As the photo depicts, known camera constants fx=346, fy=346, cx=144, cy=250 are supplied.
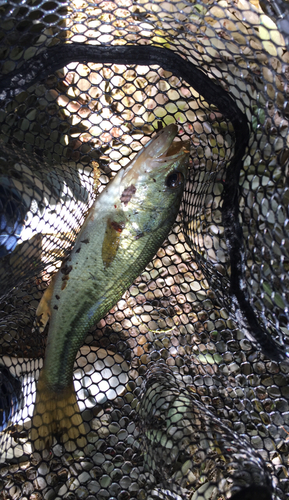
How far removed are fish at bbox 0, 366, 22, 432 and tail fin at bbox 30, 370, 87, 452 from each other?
0.23 metres

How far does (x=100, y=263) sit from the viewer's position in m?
1.67

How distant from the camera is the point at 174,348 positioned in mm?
1986

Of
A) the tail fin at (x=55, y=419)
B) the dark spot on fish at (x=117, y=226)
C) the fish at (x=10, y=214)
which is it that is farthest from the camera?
the dark spot on fish at (x=117, y=226)

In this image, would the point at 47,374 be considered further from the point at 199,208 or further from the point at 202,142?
the point at 202,142

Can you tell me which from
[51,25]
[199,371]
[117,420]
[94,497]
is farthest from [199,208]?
A: [94,497]

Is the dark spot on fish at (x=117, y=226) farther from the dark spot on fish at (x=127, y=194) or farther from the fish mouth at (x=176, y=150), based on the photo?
the fish mouth at (x=176, y=150)

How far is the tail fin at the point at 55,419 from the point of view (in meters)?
1.57

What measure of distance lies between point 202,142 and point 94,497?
1888mm

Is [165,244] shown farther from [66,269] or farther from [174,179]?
[66,269]

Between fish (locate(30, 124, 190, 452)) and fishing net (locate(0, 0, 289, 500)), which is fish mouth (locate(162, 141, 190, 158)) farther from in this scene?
fishing net (locate(0, 0, 289, 500))

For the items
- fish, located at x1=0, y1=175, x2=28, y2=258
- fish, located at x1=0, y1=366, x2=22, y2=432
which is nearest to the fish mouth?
Answer: fish, located at x1=0, y1=175, x2=28, y2=258

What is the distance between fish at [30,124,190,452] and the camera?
1597mm

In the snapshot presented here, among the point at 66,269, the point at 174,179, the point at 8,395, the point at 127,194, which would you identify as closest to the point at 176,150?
the point at 174,179

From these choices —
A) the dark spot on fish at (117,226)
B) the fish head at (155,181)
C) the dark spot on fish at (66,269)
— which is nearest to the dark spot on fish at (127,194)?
the fish head at (155,181)
